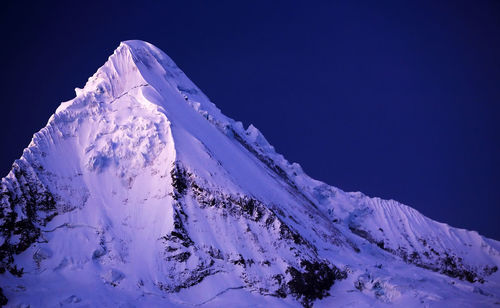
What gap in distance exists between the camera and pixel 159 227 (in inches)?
3100

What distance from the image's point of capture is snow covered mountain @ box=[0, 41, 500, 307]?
70000 mm

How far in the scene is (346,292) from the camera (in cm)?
8181

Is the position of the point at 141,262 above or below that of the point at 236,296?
above

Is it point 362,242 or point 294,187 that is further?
point 294,187

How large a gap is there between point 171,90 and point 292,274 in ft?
193

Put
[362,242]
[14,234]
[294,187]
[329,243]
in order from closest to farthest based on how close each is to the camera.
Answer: [14,234] < [329,243] < [362,242] < [294,187]

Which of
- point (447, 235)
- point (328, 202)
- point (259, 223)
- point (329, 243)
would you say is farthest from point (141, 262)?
point (447, 235)

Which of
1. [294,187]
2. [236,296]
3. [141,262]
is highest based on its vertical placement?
[294,187]

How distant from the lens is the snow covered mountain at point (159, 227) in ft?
230

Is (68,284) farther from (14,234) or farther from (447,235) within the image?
(447,235)

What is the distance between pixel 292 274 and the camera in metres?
78.6

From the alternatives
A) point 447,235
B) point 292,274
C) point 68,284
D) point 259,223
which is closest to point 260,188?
point 259,223

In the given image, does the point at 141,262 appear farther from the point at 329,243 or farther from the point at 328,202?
the point at 328,202

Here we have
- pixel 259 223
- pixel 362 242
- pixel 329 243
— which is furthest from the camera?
pixel 362 242
